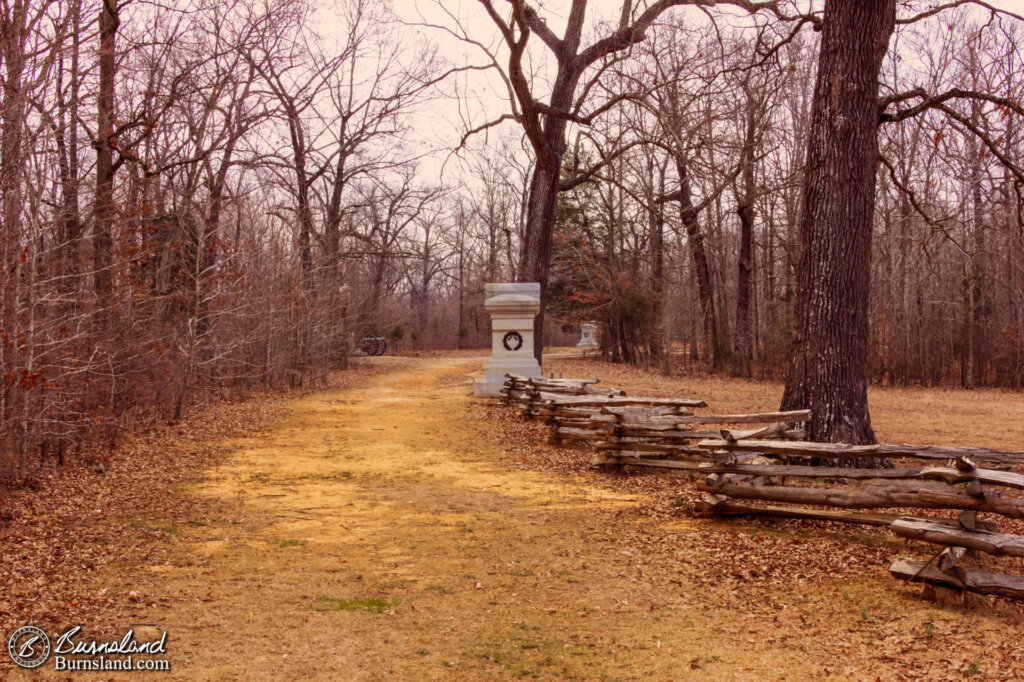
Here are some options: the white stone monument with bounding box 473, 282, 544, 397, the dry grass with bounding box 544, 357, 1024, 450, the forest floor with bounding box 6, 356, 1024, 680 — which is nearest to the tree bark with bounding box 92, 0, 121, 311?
the forest floor with bounding box 6, 356, 1024, 680

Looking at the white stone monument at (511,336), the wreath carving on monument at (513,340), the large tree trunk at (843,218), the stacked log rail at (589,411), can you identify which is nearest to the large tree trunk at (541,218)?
the white stone monument at (511,336)

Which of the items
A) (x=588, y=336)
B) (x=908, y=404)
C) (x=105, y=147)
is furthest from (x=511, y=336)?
(x=588, y=336)

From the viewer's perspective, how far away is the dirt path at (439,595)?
4043mm

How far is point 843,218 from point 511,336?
9578mm

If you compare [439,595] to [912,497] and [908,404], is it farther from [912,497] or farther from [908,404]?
[908,404]

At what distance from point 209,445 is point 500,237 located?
1522 inches

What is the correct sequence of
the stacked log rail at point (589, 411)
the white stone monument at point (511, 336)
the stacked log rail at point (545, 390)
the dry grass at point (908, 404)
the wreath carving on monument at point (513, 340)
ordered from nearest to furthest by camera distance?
the stacked log rail at point (589, 411), the dry grass at point (908, 404), the stacked log rail at point (545, 390), the white stone monument at point (511, 336), the wreath carving on monument at point (513, 340)

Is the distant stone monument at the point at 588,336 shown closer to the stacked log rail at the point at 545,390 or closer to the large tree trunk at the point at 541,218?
the large tree trunk at the point at 541,218

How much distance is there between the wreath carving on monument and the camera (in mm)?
17297

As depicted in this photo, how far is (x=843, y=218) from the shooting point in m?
8.52

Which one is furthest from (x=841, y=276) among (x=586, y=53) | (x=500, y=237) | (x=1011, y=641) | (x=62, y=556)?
(x=500, y=237)

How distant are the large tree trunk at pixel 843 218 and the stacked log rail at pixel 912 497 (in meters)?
1.13

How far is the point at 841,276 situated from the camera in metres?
8.52

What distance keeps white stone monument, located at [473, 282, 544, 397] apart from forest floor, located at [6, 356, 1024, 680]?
293 inches
